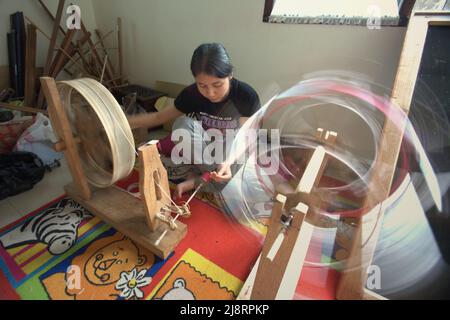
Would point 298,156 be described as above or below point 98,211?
above

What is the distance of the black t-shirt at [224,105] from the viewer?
4.37ft

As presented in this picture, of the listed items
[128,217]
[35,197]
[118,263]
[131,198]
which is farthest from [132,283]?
[35,197]

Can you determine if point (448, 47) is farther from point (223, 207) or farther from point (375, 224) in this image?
point (223, 207)

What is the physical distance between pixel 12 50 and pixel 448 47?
310 centimetres

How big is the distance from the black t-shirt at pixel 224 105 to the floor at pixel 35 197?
3.01 ft

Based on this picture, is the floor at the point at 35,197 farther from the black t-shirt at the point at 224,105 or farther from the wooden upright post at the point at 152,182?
the black t-shirt at the point at 224,105

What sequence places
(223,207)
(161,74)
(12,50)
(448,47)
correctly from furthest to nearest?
(161,74) < (12,50) < (223,207) < (448,47)

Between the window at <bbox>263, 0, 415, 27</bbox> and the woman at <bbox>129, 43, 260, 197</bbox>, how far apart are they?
666 millimetres

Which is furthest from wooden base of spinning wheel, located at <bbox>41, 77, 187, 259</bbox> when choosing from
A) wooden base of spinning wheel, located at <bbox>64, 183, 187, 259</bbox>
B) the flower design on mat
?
the flower design on mat
